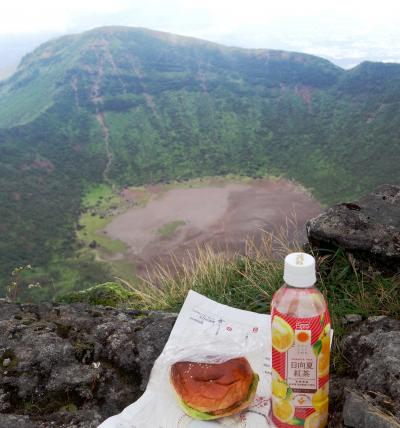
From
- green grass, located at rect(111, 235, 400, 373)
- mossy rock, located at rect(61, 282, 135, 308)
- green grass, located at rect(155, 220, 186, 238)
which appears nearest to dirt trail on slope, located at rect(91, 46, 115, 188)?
green grass, located at rect(155, 220, 186, 238)

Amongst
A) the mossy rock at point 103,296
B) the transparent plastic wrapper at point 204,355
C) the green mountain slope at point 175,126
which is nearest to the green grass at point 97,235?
the green mountain slope at point 175,126

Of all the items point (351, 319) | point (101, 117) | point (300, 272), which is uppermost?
point (300, 272)

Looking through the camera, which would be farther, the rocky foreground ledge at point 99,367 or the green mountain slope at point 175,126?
the green mountain slope at point 175,126

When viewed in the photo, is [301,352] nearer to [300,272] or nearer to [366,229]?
[300,272]

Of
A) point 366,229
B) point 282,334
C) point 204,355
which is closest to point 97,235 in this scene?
point 366,229

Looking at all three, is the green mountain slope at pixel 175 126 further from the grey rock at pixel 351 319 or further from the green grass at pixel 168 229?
the grey rock at pixel 351 319

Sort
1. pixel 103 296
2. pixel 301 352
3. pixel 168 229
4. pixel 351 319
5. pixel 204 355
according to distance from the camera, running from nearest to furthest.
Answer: pixel 301 352 → pixel 204 355 → pixel 351 319 → pixel 103 296 → pixel 168 229

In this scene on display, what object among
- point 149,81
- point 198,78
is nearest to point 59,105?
point 149,81
